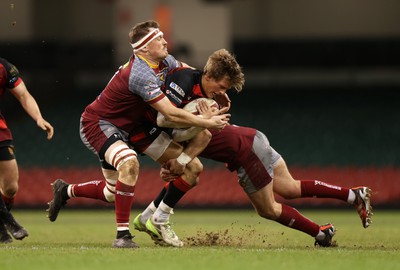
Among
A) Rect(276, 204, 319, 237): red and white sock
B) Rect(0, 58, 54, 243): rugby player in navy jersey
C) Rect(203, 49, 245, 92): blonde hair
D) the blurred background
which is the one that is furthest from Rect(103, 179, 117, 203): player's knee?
the blurred background

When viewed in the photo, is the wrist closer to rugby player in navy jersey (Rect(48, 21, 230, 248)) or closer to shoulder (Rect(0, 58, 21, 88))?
rugby player in navy jersey (Rect(48, 21, 230, 248))

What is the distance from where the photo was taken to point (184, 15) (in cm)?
2570

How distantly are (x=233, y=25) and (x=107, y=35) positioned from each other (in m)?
3.40

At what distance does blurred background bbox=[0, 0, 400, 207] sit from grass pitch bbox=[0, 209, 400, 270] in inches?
356

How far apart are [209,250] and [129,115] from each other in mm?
1599

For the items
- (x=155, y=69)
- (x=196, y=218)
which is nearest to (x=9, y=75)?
(x=155, y=69)

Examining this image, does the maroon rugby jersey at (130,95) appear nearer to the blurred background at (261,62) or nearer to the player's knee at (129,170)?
the player's knee at (129,170)

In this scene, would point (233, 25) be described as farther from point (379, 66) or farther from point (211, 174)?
point (211, 174)

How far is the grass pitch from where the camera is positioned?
819 centimetres

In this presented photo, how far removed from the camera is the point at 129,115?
388 inches

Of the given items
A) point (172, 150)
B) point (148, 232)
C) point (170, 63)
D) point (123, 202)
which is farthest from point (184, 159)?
point (170, 63)

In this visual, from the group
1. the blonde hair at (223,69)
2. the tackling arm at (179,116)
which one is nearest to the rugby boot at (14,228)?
the tackling arm at (179,116)

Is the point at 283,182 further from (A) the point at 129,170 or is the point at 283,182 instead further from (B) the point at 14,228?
(B) the point at 14,228

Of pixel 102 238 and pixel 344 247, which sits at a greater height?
pixel 344 247
